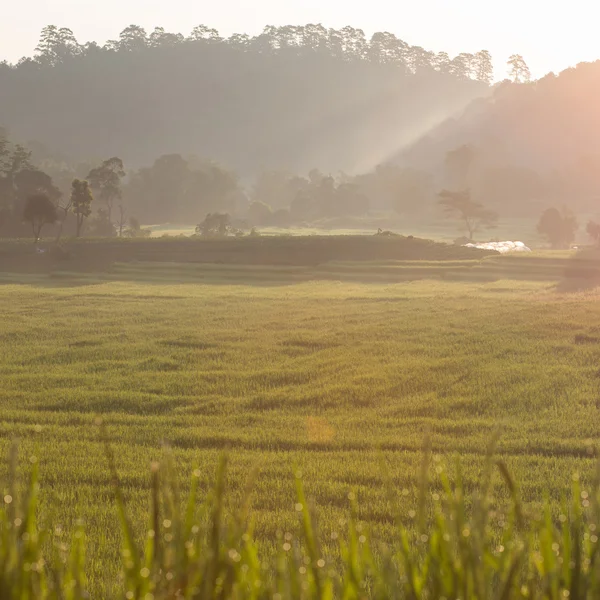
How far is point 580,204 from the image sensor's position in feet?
433

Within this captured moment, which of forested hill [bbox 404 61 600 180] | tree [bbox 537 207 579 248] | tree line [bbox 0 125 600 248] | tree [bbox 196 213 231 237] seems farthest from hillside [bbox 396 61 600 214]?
tree [bbox 196 213 231 237]

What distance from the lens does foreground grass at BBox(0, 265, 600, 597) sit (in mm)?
10203

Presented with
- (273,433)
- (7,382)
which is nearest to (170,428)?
(273,433)

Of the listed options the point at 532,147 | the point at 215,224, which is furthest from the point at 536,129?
the point at 215,224

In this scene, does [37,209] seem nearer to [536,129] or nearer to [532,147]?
[532,147]

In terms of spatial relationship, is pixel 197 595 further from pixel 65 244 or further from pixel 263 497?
pixel 65 244

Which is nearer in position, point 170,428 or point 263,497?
point 263,497

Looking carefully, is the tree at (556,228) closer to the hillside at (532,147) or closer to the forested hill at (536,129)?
the hillside at (532,147)

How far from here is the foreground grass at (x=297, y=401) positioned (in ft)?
33.5

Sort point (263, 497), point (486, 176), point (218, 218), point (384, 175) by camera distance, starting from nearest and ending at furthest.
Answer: point (263, 497) → point (218, 218) → point (486, 176) → point (384, 175)

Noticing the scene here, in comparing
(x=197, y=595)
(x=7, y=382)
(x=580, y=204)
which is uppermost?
(x=580, y=204)

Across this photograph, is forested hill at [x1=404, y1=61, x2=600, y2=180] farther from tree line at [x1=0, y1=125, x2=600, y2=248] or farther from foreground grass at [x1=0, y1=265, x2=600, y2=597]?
foreground grass at [x1=0, y1=265, x2=600, y2=597]

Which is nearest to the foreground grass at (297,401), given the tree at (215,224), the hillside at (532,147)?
the tree at (215,224)

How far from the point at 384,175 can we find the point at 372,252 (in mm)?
104550
